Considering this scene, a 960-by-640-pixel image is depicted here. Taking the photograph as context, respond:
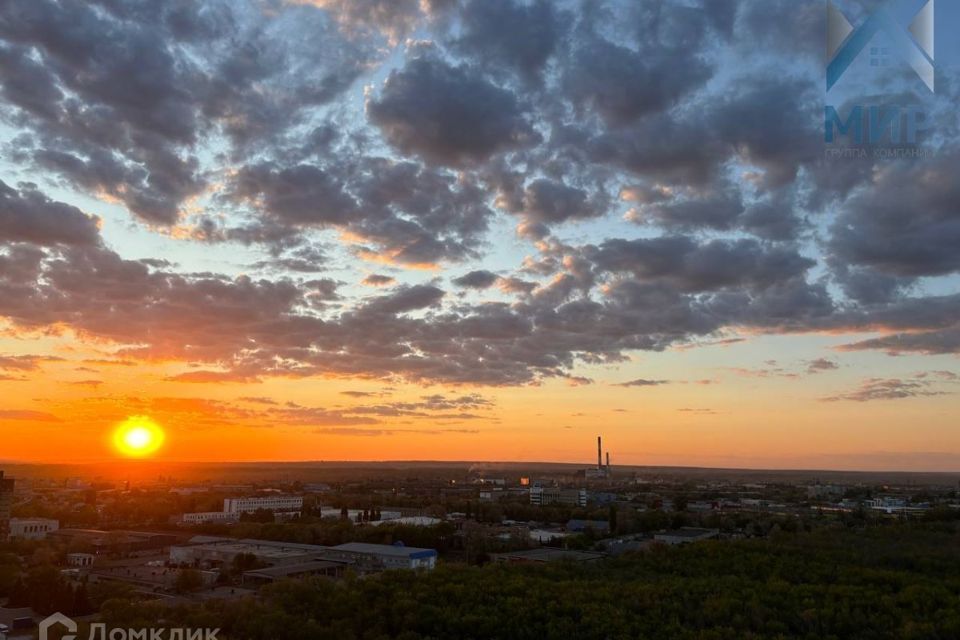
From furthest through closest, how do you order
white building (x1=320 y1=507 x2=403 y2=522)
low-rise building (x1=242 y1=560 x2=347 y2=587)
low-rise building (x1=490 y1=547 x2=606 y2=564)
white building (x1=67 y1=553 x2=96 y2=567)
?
1. white building (x1=320 y1=507 x2=403 y2=522)
2. white building (x1=67 y1=553 x2=96 y2=567)
3. low-rise building (x1=490 y1=547 x2=606 y2=564)
4. low-rise building (x1=242 y1=560 x2=347 y2=587)

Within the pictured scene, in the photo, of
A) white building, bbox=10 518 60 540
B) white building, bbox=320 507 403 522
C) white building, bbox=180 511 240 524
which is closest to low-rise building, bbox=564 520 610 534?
white building, bbox=320 507 403 522

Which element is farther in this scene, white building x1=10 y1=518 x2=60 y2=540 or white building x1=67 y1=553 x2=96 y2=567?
white building x1=10 y1=518 x2=60 y2=540

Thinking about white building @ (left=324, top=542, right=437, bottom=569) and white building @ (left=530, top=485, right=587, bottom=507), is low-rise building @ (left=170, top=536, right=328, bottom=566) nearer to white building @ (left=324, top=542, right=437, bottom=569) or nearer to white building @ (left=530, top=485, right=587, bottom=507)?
white building @ (left=324, top=542, right=437, bottom=569)

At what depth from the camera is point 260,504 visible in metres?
96.6

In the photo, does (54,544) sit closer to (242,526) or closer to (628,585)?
(242,526)

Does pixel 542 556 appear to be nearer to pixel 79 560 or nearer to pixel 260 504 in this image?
pixel 79 560

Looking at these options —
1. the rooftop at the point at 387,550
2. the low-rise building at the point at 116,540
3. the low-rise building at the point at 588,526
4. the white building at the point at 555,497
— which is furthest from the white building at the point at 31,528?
the white building at the point at 555,497

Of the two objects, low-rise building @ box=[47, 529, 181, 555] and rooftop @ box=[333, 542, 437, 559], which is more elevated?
rooftop @ box=[333, 542, 437, 559]

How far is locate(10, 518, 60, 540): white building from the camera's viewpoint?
60.8m

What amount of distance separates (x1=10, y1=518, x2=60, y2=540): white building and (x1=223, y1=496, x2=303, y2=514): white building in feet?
80.9

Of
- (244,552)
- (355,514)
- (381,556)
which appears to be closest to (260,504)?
(355,514)

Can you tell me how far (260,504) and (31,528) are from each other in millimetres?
35451

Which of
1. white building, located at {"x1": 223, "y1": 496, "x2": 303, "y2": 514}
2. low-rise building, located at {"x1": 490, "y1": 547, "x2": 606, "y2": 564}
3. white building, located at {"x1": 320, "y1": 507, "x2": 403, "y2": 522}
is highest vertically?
low-rise building, located at {"x1": 490, "y1": 547, "x2": 606, "y2": 564}

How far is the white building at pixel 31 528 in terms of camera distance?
60831mm
